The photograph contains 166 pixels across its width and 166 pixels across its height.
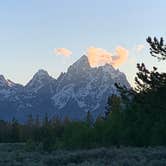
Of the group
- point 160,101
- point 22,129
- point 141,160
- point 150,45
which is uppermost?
point 22,129

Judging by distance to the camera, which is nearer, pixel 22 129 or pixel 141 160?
pixel 141 160

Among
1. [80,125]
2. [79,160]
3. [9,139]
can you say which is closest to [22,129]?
[9,139]

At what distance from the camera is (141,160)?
22.1 m

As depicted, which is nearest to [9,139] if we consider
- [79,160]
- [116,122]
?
[116,122]

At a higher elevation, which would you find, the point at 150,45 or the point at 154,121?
the point at 150,45

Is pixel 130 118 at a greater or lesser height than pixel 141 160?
greater

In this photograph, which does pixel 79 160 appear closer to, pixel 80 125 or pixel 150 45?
pixel 150 45

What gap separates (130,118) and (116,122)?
11.7 feet

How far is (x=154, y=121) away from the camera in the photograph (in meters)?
53.4

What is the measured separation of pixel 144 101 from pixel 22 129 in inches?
3740

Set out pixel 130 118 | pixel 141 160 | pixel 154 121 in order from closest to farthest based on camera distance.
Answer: pixel 141 160 → pixel 154 121 → pixel 130 118

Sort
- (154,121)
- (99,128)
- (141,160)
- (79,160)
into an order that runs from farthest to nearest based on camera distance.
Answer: (99,128) → (154,121) → (79,160) → (141,160)

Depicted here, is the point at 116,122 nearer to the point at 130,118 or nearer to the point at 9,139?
the point at 130,118

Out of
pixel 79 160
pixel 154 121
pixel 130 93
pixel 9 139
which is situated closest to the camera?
pixel 79 160
